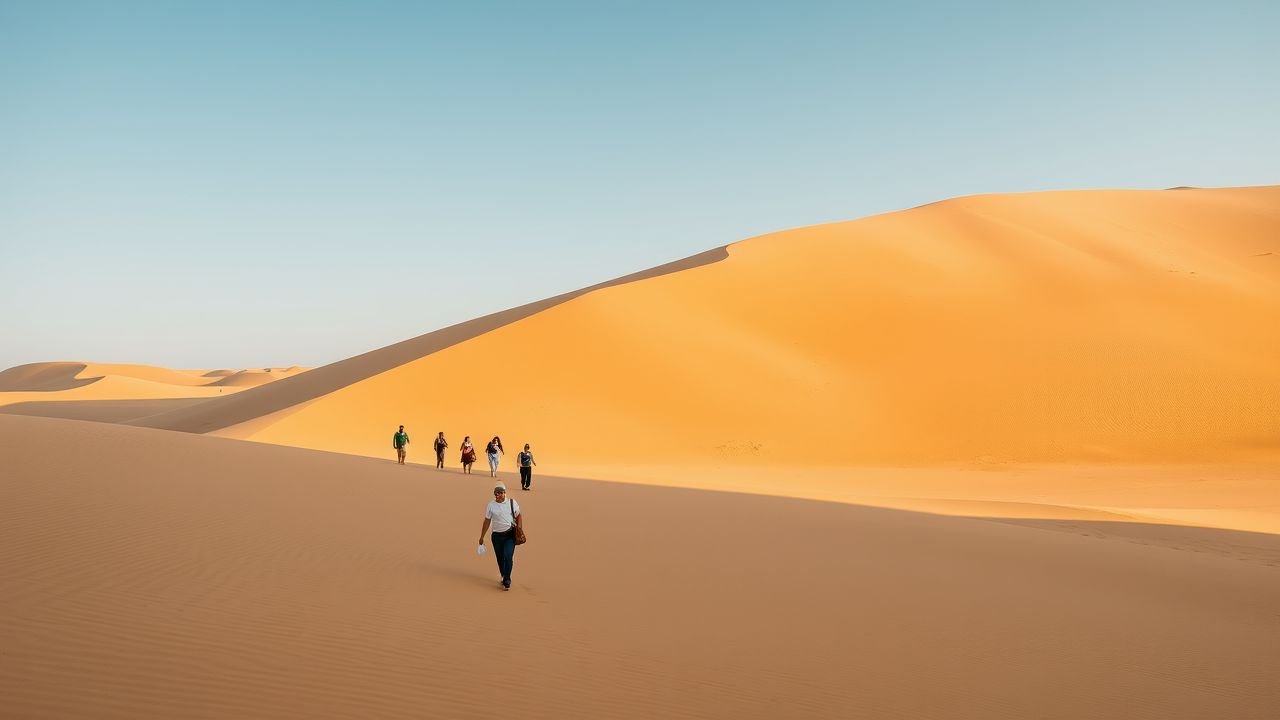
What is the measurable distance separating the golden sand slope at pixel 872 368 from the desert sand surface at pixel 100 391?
24343 millimetres

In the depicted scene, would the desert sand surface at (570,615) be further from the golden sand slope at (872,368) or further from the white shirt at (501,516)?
the golden sand slope at (872,368)

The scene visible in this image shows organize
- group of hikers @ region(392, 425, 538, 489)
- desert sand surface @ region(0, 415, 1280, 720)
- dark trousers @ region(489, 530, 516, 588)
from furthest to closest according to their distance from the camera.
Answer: group of hikers @ region(392, 425, 538, 489) < dark trousers @ region(489, 530, 516, 588) < desert sand surface @ region(0, 415, 1280, 720)

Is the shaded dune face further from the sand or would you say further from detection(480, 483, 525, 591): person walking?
detection(480, 483, 525, 591): person walking

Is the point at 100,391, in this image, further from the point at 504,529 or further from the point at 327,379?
the point at 504,529

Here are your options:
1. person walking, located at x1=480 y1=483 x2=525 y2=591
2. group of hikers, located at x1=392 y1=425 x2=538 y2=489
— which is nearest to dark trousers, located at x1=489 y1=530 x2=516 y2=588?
person walking, located at x1=480 y1=483 x2=525 y2=591

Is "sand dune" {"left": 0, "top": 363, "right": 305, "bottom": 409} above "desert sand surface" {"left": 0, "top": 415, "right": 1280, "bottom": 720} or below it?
above

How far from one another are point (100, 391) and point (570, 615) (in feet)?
330

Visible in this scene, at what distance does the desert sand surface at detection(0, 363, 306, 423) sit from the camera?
6725 centimetres

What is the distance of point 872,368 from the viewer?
40594 millimetres

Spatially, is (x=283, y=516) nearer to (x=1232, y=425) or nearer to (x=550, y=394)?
(x=550, y=394)

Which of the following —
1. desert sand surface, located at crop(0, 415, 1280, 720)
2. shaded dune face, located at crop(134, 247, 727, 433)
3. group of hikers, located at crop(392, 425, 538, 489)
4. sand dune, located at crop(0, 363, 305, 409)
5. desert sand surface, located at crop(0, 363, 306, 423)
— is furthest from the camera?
sand dune, located at crop(0, 363, 305, 409)

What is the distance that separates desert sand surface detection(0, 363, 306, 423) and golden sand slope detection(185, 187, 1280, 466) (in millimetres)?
24343

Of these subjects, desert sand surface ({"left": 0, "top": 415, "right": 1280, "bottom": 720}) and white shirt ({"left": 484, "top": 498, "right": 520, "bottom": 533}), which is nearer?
desert sand surface ({"left": 0, "top": 415, "right": 1280, "bottom": 720})

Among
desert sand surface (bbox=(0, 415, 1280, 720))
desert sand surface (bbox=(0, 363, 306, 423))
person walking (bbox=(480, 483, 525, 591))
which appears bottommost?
desert sand surface (bbox=(0, 415, 1280, 720))
